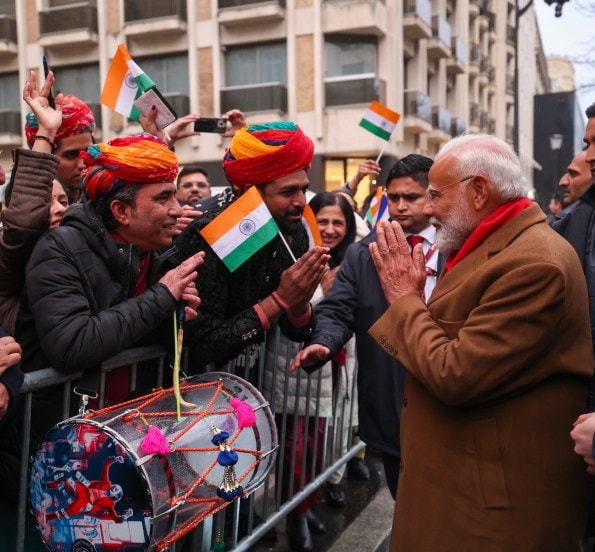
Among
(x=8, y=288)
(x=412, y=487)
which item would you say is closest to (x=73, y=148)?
(x=8, y=288)

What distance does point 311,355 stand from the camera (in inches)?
114

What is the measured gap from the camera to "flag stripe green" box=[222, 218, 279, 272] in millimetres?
2762

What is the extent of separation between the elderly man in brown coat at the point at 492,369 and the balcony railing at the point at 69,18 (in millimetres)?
22966

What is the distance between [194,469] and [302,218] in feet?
5.46

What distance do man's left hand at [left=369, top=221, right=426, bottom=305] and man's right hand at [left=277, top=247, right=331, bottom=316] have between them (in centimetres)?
42

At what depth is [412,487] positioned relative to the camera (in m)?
2.26

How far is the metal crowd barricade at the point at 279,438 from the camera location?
225cm

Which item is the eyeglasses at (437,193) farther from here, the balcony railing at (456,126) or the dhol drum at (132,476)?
the balcony railing at (456,126)

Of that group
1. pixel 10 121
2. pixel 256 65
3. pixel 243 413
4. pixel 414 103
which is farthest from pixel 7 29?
pixel 243 413

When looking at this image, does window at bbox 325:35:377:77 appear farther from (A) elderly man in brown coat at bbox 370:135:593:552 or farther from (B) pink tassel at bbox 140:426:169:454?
(B) pink tassel at bbox 140:426:169:454

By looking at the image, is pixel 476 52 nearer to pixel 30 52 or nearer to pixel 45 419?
pixel 30 52

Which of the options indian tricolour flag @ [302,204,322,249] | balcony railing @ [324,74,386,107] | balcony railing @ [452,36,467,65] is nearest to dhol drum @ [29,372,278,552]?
indian tricolour flag @ [302,204,322,249]

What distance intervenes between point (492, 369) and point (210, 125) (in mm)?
3245

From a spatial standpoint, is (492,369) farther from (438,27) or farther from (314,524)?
(438,27)
